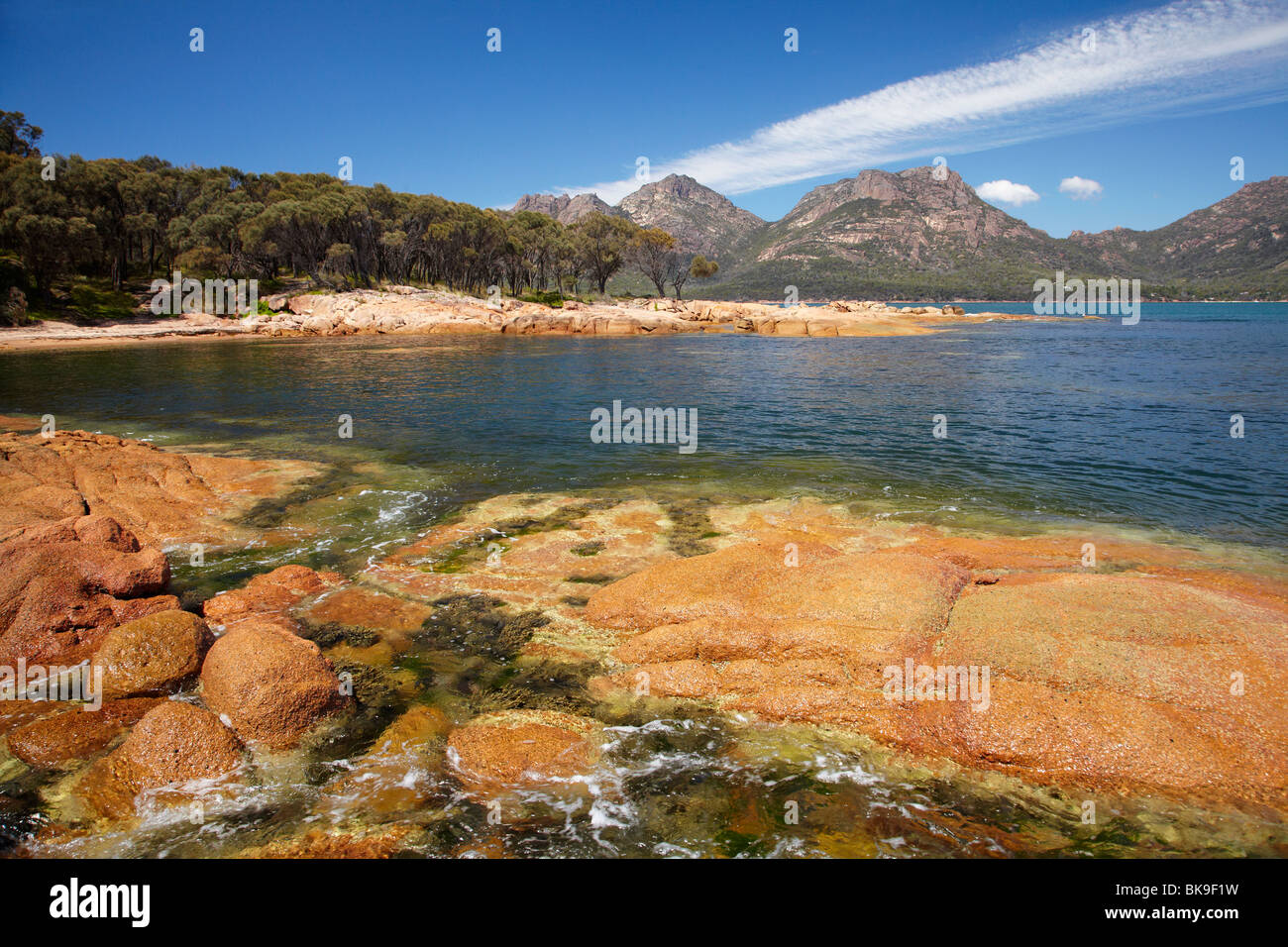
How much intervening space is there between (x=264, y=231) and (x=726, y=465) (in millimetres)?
79551

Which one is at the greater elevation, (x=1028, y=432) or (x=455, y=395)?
(x=455, y=395)

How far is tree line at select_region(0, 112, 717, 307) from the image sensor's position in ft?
205

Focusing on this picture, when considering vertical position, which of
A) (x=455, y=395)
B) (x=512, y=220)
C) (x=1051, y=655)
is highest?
(x=512, y=220)

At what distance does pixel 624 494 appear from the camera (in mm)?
17297

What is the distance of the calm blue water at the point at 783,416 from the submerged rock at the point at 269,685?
837cm

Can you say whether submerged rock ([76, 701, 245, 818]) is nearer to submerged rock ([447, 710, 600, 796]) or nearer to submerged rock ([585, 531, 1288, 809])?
submerged rock ([447, 710, 600, 796])

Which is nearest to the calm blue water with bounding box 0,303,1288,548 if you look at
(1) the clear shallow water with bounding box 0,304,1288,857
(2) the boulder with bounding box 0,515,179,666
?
(1) the clear shallow water with bounding box 0,304,1288,857

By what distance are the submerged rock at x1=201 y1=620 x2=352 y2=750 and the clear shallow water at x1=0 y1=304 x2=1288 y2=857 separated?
2.15ft

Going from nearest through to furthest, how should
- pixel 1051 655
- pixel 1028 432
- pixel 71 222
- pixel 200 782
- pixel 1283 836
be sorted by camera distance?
pixel 1283 836, pixel 200 782, pixel 1051 655, pixel 1028 432, pixel 71 222

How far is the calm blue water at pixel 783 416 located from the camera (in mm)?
17547

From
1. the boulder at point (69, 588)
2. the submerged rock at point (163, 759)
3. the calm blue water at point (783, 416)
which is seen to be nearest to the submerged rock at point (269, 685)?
the submerged rock at point (163, 759)

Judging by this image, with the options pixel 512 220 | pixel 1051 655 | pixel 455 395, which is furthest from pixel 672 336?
pixel 1051 655

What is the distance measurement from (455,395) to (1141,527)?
101 feet
